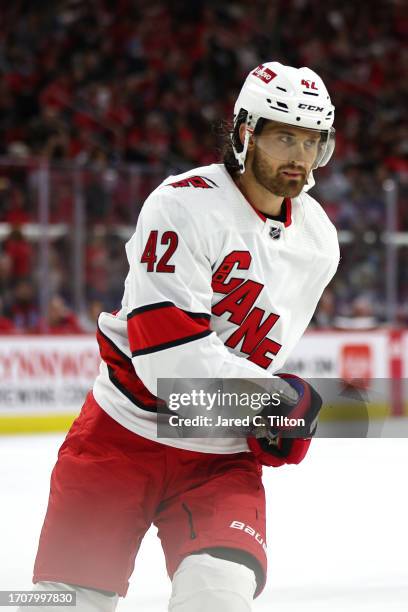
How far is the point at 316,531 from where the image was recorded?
3766 millimetres

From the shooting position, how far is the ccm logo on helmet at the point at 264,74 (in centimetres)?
203

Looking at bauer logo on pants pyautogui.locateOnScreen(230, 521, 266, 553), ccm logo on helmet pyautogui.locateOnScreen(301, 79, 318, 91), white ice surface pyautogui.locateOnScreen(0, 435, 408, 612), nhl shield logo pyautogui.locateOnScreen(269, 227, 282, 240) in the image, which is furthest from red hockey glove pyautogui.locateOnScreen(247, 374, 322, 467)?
white ice surface pyautogui.locateOnScreen(0, 435, 408, 612)

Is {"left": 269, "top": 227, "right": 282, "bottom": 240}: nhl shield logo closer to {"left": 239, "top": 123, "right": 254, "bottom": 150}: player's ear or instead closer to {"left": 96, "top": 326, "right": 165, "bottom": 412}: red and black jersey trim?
{"left": 239, "top": 123, "right": 254, "bottom": 150}: player's ear

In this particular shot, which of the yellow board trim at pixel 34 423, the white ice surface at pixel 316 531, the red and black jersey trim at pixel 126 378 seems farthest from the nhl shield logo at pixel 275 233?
the yellow board trim at pixel 34 423

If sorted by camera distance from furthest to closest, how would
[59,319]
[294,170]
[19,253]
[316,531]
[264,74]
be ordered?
[59,319], [19,253], [316,531], [264,74], [294,170]

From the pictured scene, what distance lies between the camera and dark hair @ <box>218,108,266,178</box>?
6.64 ft

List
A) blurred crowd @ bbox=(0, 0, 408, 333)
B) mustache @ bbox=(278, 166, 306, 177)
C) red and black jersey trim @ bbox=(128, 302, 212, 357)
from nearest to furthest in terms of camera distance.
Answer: red and black jersey trim @ bbox=(128, 302, 212, 357) → mustache @ bbox=(278, 166, 306, 177) → blurred crowd @ bbox=(0, 0, 408, 333)

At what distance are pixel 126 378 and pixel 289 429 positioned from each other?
32 centimetres

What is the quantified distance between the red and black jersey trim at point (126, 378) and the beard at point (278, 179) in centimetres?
40

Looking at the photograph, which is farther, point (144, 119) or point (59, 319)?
point (144, 119)

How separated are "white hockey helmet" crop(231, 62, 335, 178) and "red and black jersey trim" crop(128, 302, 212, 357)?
0.35 meters

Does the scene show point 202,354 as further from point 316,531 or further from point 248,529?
point 316,531

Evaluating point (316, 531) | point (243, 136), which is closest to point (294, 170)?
point (243, 136)

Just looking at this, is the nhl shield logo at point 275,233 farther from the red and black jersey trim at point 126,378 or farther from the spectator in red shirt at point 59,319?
the spectator in red shirt at point 59,319
